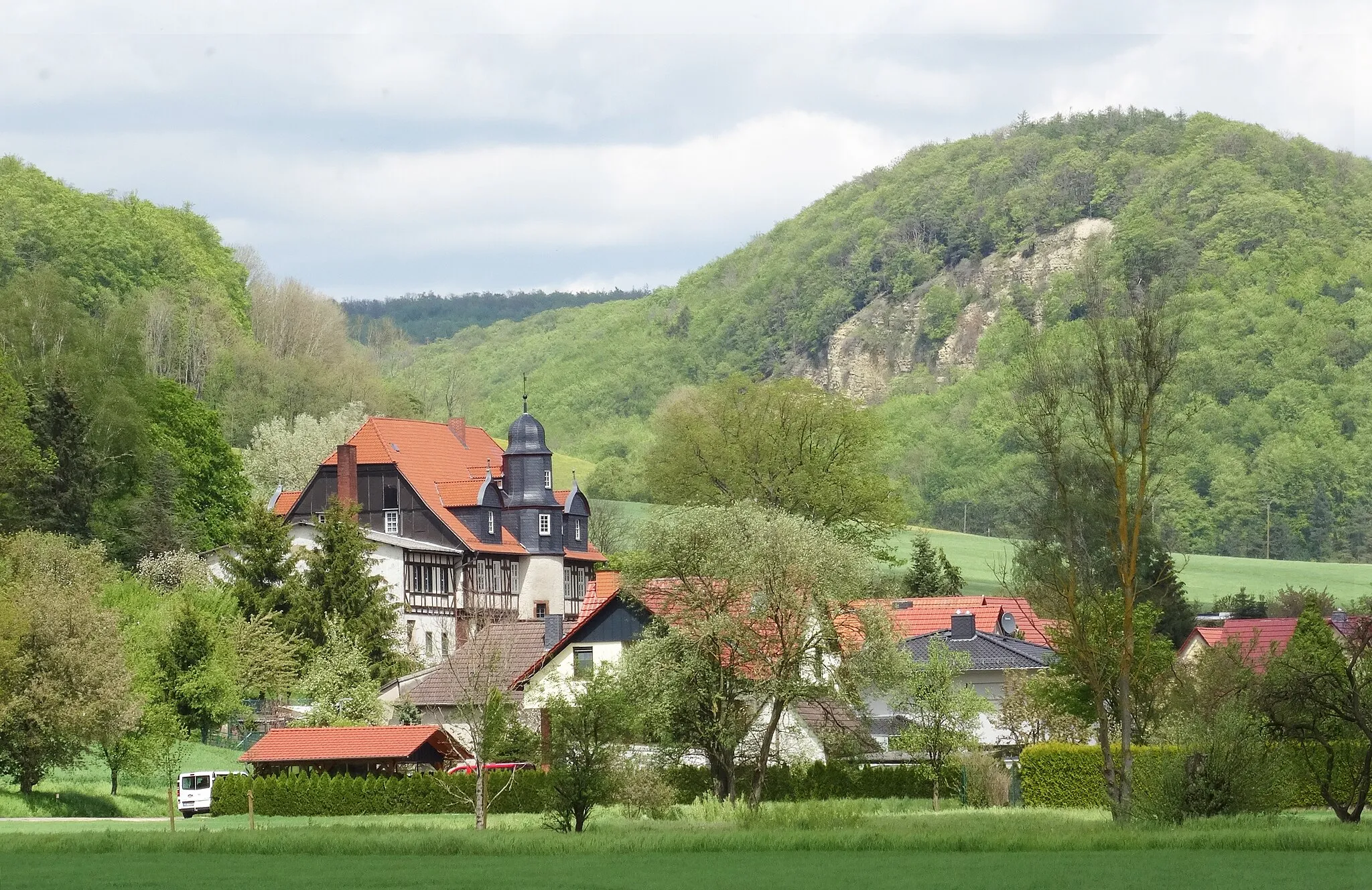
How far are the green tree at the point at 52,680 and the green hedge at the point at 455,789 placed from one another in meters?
4.21

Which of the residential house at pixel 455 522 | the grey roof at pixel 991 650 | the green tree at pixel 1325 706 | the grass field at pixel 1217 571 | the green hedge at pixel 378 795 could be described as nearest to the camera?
the green tree at pixel 1325 706

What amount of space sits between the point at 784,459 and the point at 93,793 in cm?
3701

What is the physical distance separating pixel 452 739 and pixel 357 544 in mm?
19003

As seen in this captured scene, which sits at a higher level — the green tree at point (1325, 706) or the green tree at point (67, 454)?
the green tree at point (67, 454)

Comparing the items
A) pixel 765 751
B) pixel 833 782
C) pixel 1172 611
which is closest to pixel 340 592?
pixel 833 782

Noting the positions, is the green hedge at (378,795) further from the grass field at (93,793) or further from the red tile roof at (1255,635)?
the red tile roof at (1255,635)

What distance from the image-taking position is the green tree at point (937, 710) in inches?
2197

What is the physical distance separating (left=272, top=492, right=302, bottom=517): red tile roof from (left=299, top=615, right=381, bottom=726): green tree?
107ft

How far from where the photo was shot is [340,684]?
66.8 m

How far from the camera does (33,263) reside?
12700 cm

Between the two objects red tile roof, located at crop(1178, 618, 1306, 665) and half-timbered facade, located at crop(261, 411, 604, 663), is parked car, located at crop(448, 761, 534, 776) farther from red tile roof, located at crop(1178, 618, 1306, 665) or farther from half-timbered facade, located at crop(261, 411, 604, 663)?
half-timbered facade, located at crop(261, 411, 604, 663)

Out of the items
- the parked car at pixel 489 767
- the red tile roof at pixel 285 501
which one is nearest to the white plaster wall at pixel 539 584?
the red tile roof at pixel 285 501

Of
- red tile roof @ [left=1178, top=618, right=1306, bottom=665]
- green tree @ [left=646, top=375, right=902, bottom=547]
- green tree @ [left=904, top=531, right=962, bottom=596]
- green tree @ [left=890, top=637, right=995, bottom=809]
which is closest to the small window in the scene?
green tree @ [left=890, top=637, right=995, bottom=809]

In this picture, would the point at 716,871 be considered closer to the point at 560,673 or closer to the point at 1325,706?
the point at 1325,706
